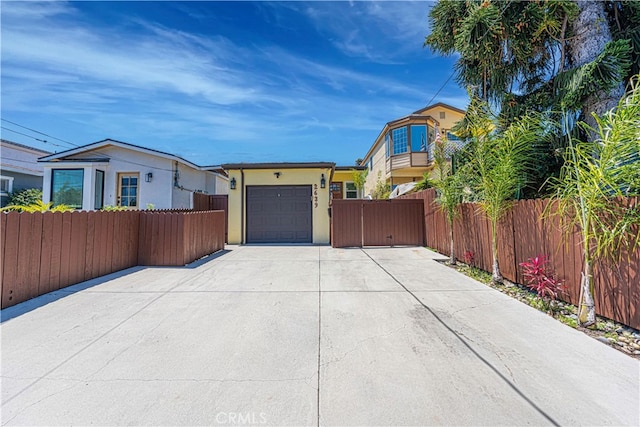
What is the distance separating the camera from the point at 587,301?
9.89 ft

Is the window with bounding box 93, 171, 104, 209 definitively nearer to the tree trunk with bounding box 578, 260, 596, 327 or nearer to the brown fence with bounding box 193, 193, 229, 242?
the brown fence with bounding box 193, 193, 229, 242

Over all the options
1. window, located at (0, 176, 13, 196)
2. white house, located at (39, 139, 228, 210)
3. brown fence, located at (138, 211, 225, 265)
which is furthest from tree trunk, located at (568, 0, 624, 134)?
window, located at (0, 176, 13, 196)

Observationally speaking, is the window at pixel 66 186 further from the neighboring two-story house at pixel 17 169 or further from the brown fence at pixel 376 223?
the brown fence at pixel 376 223

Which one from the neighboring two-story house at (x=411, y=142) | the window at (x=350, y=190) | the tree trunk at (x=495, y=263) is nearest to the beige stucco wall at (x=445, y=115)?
the neighboring two-story house at (x=411, y=142)

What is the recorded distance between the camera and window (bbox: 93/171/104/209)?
36.1ft

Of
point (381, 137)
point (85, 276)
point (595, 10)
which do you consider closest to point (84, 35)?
point (85, 276)

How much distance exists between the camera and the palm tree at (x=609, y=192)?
270cm

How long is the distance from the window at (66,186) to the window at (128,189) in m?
1.30

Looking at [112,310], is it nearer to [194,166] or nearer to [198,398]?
[198,398]

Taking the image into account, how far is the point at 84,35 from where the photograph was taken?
294 inches

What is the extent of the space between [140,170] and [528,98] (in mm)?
13724

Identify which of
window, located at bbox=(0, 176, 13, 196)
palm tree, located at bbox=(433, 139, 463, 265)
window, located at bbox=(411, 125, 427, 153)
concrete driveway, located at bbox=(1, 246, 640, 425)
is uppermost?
window, located at bbox=(411, 125, 427, 153)

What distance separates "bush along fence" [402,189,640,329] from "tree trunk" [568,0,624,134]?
7.24 feet

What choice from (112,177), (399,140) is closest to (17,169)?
(112,177)
